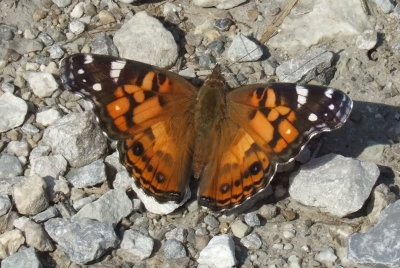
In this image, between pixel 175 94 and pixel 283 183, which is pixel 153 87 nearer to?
pixel 175 94

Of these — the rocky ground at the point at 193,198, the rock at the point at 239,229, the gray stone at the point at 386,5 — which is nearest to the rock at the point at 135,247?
the rocky ground at the point at 193,198

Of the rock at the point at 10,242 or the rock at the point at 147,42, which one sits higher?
the rock at the point at 147,42

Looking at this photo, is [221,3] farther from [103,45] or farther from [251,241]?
[251,241]

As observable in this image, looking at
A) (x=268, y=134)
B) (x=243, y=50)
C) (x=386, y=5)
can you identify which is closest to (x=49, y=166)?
(x=268, y=134)

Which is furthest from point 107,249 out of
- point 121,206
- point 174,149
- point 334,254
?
point 334,254

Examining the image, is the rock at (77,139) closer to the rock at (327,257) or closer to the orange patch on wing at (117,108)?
the orange patch on wing at (117,108)
